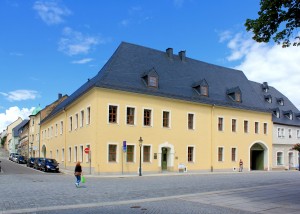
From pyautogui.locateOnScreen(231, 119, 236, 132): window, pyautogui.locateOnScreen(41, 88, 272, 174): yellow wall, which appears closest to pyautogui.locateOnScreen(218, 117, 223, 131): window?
pyautogui.locateOnScreen(41, 88, 272, 174): yellow wall

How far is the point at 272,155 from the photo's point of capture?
167 ft

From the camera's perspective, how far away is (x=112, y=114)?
34875mm

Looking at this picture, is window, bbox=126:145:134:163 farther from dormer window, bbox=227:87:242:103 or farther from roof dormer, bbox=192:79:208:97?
dormer window, bbox=227:87:242:103

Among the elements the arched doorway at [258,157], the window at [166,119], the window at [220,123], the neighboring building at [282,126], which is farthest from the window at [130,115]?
the neighboring building at [282,126]

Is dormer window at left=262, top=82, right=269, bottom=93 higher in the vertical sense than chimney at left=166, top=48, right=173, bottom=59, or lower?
lower

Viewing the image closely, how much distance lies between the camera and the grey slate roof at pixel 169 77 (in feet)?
118

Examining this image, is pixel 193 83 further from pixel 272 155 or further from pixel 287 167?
pixel 287 167

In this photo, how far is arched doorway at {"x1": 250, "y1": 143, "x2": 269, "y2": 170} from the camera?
49.0m

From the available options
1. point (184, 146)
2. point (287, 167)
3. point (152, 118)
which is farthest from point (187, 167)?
point (287, 167)


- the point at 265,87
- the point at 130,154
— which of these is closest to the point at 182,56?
the point at 130,154

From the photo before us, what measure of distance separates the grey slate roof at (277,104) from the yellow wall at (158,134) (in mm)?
5699

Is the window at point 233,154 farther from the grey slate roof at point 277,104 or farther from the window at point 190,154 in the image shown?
the grey slate roof at point 277,104

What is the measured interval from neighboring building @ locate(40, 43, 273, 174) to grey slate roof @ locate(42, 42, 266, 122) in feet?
0.37

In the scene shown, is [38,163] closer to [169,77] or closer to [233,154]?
[169,77]
